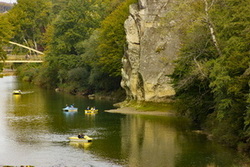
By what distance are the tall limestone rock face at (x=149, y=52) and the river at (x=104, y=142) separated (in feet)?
14.9

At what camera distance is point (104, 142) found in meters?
44.6

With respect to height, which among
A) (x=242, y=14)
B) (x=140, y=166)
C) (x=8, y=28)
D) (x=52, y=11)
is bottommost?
(x=140, y=166)

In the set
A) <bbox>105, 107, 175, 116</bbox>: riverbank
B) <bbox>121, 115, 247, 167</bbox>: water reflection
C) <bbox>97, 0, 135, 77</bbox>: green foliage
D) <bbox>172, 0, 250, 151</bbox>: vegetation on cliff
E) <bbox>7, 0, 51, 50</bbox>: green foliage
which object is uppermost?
<bbox>7, 0, 51, 50</bbox>: green foliage

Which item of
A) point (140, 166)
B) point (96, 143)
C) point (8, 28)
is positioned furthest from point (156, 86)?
point (8, 28)

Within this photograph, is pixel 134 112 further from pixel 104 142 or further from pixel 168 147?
pixel 168 147

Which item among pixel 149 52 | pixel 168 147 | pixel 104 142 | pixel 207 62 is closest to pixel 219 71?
pixel 207 62

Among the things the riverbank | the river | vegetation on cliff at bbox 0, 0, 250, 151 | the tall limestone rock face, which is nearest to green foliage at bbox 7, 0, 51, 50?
vegetation on cliff at bbox 0, 0, 250, 151

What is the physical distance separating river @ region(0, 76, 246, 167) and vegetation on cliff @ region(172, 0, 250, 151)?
68.1 inches

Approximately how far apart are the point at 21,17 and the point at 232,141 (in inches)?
3538

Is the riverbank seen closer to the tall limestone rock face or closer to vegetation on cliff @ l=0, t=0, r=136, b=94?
the tall limestone rock face

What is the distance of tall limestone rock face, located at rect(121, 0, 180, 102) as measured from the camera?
60.4 m

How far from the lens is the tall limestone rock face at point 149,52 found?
60.4 m

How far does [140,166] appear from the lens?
122 feet

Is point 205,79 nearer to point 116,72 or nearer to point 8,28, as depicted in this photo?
point 116,72
